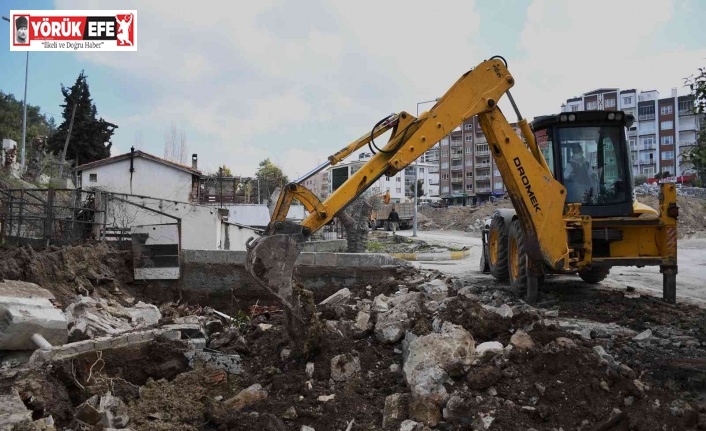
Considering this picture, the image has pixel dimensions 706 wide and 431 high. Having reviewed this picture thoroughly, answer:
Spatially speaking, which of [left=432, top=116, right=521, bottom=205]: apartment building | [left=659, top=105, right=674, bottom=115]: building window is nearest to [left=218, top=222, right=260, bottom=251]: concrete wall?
[left=432, top=116, right=521, bottom=205]: apartment building

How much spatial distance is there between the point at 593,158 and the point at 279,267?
17.6ft

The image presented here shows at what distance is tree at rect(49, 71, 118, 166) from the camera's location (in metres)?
35.7

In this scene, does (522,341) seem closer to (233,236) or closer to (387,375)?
(387,375)

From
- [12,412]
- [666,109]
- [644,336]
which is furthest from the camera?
[666,109]

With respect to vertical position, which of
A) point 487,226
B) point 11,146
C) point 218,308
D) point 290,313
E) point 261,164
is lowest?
point 218,308

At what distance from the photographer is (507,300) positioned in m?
8.19

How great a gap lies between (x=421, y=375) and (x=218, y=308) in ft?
21.3

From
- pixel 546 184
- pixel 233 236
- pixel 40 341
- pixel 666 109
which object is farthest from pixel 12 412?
pixel 666 109

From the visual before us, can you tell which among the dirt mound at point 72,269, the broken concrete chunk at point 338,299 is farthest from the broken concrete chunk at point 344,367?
the dirt mound at point 72,269

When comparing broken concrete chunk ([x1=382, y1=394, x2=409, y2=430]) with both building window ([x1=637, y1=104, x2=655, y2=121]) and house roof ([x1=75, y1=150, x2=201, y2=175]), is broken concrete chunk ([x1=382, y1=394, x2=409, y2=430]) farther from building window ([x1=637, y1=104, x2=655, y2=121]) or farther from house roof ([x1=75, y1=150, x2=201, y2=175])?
building window ([x1=637, y1=104, x2=655, y2=121])

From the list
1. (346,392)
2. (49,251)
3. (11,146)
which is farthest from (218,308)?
(11,146)

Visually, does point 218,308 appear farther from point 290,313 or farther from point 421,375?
point 421,375

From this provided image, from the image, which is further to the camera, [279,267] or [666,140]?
[666,140]

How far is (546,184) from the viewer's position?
7.58 metres
